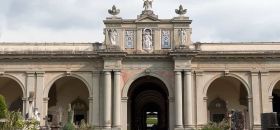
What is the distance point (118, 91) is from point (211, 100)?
9.92 meters

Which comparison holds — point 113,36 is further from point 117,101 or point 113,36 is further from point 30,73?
point 30,73

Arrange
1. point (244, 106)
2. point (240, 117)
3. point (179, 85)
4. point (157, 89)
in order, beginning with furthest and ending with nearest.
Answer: point (157, 89), point (244, 106), point (179, 85), point (240, 117)

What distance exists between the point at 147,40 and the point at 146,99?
2060 cm

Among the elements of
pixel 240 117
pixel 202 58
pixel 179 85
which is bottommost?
pixel 240 117

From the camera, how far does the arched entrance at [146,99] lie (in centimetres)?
4538

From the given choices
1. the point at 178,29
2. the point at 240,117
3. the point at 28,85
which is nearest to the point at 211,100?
the point at 178,29

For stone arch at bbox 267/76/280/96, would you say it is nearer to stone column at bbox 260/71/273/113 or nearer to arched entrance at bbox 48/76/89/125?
stone column at bbox 260/71/273/113

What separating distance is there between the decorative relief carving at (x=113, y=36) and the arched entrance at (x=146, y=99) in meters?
4.99

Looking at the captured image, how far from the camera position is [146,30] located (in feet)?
133

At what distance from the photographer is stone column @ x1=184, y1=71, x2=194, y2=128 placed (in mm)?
38688

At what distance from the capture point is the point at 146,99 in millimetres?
60000

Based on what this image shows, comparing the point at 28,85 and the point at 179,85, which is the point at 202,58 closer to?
the point at 179,85

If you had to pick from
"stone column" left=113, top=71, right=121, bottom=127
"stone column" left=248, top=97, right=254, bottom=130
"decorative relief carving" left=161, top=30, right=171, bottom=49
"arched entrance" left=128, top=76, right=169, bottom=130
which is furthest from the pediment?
"stone column" left=248, top=97, right=254, bottom=130

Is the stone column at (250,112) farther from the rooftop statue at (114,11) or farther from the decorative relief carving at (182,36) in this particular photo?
the rooftop statue at (114,11)
